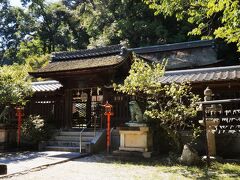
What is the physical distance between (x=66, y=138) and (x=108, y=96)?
302 centimetres

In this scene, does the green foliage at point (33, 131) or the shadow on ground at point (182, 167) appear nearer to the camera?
the shadow on ground at point (182, 167)

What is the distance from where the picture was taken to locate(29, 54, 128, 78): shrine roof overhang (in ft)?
46.7

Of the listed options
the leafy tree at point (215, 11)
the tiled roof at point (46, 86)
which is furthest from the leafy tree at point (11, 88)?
the leafy tree at point (215, 11)

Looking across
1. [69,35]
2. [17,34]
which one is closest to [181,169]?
[69,35]

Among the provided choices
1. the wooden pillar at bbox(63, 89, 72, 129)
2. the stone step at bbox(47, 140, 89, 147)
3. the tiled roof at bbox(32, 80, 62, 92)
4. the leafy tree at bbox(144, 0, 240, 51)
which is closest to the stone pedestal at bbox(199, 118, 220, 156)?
the leafy tree at bbox(144, 0, 240, 51)

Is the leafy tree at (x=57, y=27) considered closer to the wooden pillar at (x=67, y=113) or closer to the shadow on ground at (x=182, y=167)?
the wooden pillar at (x=67, y=113)

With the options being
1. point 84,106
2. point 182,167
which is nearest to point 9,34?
point 84,106

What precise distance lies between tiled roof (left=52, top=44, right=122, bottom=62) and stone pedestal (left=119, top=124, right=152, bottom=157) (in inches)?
239

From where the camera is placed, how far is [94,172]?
8797mm

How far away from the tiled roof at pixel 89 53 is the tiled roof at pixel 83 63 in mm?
498

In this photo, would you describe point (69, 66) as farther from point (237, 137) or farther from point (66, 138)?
point (237, 137)

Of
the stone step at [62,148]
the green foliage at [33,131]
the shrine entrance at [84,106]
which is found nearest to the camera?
the stone step at [62,148]

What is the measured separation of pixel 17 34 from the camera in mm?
44531

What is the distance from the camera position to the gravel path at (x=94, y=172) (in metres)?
8.01
